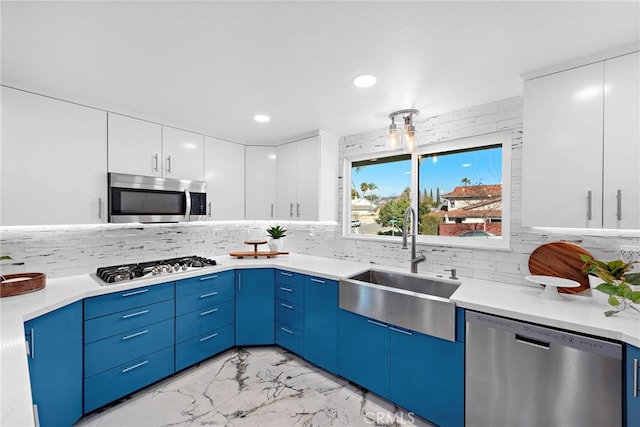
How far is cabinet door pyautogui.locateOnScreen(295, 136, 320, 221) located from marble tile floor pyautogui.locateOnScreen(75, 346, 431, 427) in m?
1.52

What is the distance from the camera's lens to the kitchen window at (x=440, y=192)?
7.52 ft

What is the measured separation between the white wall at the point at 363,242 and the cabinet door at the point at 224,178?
386mm

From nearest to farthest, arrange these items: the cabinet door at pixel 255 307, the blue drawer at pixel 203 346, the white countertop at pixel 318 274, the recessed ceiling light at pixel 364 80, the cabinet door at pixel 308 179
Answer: the white countertop at pixel 318 274 → the recessed ceiling light at pixel 364 80 → the blue drawer at pixel 203 346 → the cabinet door at pixel 255 307 → the cabinet door at pixel 308 179

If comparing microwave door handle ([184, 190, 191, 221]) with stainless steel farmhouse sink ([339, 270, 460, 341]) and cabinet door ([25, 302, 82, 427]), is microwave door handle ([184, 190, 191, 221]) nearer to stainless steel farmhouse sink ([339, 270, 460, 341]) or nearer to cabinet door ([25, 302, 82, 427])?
cabinet door ([25, 302, 82, 427])

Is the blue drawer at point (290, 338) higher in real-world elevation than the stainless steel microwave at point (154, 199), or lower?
lower

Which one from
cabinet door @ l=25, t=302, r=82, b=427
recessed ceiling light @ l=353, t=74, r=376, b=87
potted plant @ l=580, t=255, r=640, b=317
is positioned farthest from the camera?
recessed ceiling light @ l=353, t=74, r=376, b=87

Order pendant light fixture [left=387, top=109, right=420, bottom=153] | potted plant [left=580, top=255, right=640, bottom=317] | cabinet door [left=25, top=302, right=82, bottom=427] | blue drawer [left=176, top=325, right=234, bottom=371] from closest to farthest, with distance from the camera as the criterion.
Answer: potted plant [left=580, top=255, right=640, bottom=317], cabinet door [left=25, top=302, right=82, bottom=427], pendant light fixture [left=387, top=109, right=420, bottom=153], blue drawer [left=176, top=325, right=234, bottom=371]

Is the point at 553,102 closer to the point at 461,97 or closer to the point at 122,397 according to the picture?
the point at 461,97

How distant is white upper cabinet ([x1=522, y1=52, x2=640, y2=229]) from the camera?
4.77 ft

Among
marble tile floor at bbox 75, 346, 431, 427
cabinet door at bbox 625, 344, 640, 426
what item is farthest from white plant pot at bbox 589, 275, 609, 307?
marble tile floor at bbox 75, 346, 431, 427

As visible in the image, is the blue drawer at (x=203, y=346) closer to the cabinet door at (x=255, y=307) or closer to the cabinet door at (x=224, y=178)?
the cabinet door at (x=255, y=307)

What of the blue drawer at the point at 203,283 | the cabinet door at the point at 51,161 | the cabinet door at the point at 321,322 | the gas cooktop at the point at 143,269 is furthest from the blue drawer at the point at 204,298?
the cabinet door at the point at 51,161

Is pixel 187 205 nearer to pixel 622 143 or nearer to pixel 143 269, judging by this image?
pixel 143 269

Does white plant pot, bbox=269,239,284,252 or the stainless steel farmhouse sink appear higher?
white plant pot, bbox=269,239,284,252
